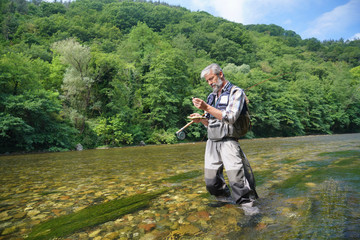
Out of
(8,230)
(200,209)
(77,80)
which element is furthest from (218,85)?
(77,80)

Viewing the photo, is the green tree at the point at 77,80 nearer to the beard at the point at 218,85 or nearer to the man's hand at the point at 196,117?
the man's hand at the point at 196,117

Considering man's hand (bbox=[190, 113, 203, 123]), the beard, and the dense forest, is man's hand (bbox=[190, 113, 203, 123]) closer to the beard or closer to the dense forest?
the beard

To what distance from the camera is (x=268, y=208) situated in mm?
3568

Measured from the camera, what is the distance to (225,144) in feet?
11.8

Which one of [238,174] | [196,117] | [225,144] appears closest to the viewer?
[238,174]

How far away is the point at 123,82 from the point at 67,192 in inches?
1182

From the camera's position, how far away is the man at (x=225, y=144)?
10.8ft

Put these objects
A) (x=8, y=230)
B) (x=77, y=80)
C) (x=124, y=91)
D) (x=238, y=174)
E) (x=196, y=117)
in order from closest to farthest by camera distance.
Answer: (x=8, y=230), (x=238, y=174), (x=196, y=117), (x=77, y=80), (x=124, y=91)

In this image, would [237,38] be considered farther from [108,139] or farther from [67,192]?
[67,192]

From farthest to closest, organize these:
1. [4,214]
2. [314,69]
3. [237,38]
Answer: [237,38]
[314,69]
[4,214]

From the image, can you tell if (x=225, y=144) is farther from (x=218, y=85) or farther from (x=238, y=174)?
(x=218, y=85)

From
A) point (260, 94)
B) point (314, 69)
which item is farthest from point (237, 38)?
point (260, 94)

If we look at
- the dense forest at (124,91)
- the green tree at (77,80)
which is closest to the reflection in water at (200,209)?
the dense forest at (124,91)

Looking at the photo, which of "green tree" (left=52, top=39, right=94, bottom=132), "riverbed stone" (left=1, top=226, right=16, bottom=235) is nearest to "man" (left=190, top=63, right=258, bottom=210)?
"riverbed stone" (left=1, top=226, right=16, bottom=235)
